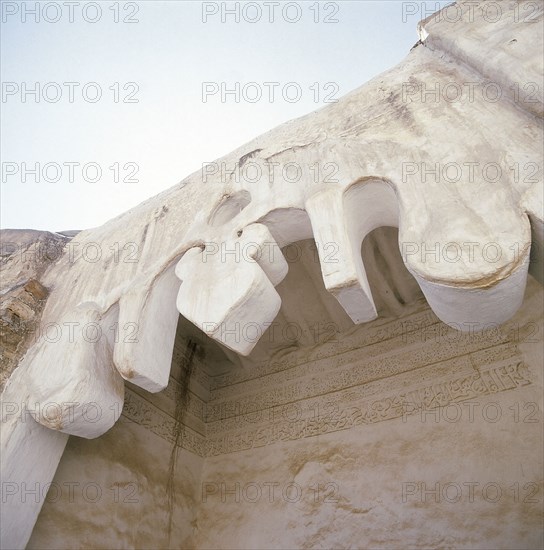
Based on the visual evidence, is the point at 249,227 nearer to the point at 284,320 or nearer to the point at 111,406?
the point at 111,406

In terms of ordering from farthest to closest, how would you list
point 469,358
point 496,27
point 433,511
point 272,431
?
point 272,431, point 469,358, point 433,511, point 496,27

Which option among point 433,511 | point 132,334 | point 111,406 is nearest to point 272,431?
point 433,511

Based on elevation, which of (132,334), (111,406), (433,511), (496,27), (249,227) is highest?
(496,27)

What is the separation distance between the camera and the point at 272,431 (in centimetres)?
315

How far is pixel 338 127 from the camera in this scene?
209 cm

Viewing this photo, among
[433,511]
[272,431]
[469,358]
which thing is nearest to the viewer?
[433,511]

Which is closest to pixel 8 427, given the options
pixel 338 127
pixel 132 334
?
pixel 132 334

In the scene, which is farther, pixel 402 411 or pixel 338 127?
pixel 402 411

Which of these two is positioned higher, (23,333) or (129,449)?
(23,333)

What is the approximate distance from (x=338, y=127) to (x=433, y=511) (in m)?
1.86

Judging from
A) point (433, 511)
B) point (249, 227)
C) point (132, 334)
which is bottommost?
point (433, 511)

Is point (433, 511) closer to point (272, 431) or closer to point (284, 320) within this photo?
point (272, 431)

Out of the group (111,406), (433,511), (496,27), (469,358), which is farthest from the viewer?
(469,358)

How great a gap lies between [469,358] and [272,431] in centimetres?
130
